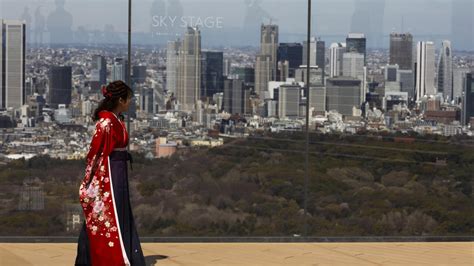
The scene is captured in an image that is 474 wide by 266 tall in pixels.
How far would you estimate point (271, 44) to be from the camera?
33.6ft

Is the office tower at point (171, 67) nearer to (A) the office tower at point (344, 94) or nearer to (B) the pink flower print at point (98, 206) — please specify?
(A) the office tower at point (344, 94)

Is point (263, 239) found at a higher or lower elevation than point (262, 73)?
lower

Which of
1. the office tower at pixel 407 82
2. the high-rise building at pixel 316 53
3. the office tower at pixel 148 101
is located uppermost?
the high-rise building at pixel 316 53

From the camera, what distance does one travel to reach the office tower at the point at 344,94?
32.8 feet

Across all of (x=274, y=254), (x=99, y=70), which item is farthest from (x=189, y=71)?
(x=274, y=254)

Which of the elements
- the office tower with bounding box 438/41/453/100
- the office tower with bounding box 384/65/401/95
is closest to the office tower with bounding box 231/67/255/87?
the office tower with bounding box 384/65/401/95

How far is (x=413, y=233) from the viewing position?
9.76 metres

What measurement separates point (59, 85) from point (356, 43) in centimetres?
270

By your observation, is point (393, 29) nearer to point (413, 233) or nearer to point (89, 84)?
point (413, 233)

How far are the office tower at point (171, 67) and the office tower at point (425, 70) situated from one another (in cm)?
211

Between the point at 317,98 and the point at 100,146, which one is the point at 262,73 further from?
the point at 100,146

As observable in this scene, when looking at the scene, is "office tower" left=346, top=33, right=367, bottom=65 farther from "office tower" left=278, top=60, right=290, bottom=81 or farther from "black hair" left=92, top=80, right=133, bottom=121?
"black hair" left=92, top=80, right=133, bottom=121

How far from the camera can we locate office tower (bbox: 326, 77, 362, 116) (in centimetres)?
999

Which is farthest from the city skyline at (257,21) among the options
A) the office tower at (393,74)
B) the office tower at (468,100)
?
the office tower at (468,100)
